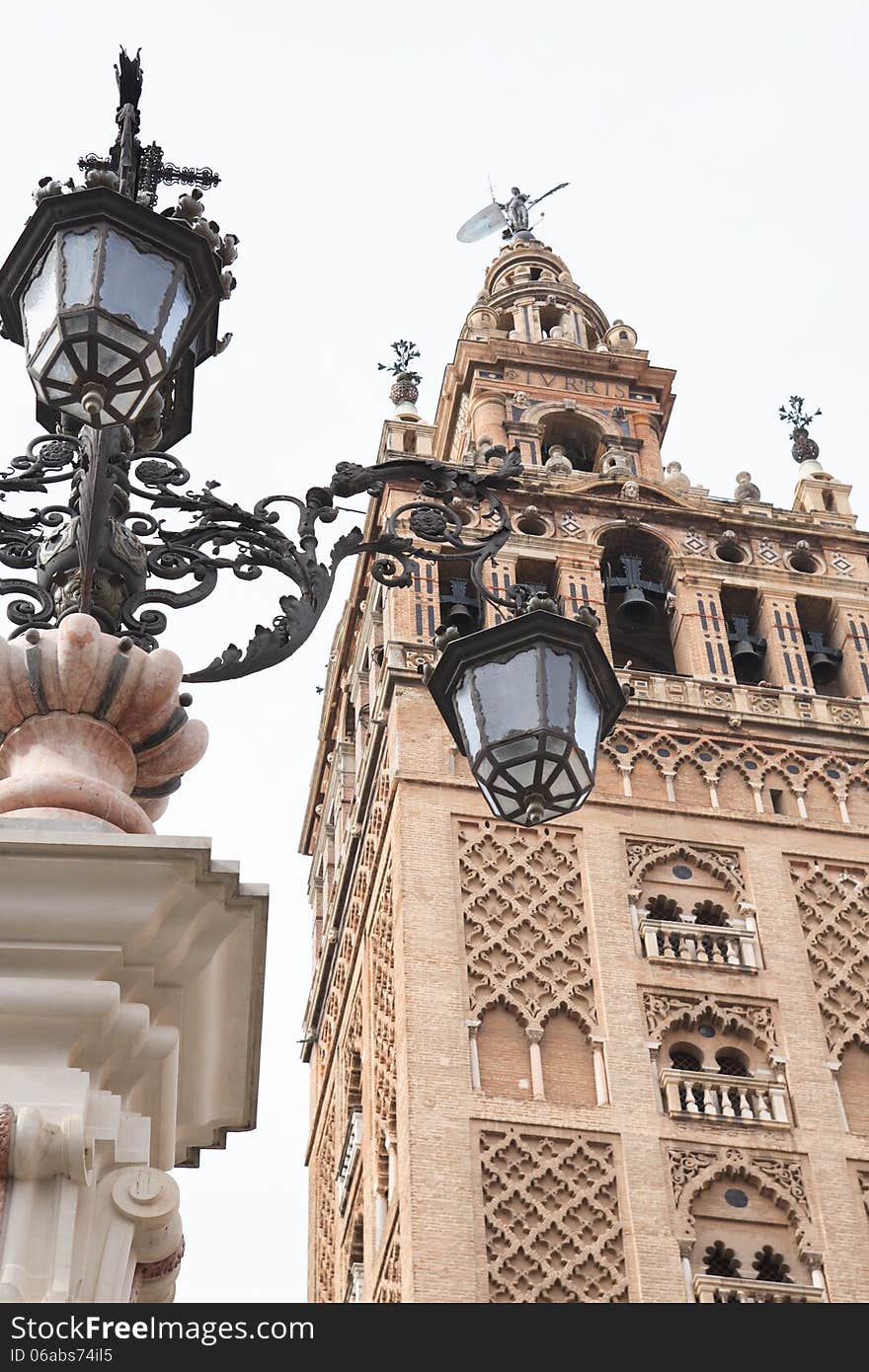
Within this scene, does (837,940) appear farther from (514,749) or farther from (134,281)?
(134,281)

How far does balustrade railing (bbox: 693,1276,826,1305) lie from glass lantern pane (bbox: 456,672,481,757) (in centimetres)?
1495

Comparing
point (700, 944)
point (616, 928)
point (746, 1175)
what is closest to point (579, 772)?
point (746, 1175)

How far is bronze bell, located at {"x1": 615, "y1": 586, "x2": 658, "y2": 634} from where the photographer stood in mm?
27078

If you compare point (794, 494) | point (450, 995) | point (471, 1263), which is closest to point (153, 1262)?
point (471, 1263)

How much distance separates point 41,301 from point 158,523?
1.95 feet

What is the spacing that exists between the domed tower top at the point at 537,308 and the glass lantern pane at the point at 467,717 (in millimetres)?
27148

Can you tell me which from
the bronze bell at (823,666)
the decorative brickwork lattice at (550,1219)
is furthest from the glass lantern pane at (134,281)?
the bronze bell at (823,666)

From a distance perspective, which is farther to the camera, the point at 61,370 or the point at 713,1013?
the point at 713,1013

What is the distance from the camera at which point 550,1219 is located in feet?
64.0

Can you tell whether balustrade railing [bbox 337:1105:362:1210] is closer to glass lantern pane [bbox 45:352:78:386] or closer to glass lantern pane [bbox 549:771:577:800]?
glass lantern pane [bbox 549:771:577:800]

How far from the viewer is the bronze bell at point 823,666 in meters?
26.9

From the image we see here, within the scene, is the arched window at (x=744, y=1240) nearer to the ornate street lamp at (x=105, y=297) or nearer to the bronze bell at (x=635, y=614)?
the bronze bell at (x=635, y=614)

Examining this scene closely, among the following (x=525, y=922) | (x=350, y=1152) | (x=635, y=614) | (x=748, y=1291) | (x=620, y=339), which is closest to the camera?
(x=748, y=1291)
